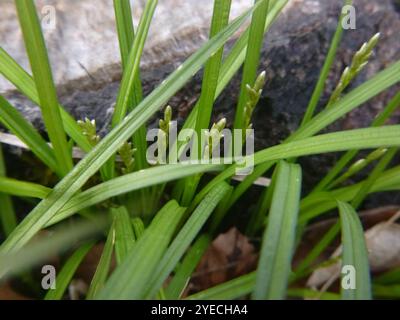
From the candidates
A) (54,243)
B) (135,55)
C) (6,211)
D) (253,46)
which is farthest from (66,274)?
(253,46)

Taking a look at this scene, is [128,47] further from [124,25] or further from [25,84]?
[25,84]

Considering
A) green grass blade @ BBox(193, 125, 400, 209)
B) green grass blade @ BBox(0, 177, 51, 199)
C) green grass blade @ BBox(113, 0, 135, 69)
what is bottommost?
green grass blade @ BBox(0, 177, 51, 199)

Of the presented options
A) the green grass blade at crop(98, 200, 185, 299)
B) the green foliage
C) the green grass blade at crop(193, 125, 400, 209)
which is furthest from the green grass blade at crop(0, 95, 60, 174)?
the green grass blade at crop(193, 125, 400, 209)

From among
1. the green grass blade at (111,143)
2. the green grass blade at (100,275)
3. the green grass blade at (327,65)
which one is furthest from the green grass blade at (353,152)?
the green grass blade at (100,275)

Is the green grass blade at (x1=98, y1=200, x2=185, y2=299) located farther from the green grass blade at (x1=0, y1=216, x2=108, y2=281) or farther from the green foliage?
the green grass blade at (x1=0, y1=216, x2=108, y2=281)

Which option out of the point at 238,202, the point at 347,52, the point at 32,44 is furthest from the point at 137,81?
the point at 347,52
